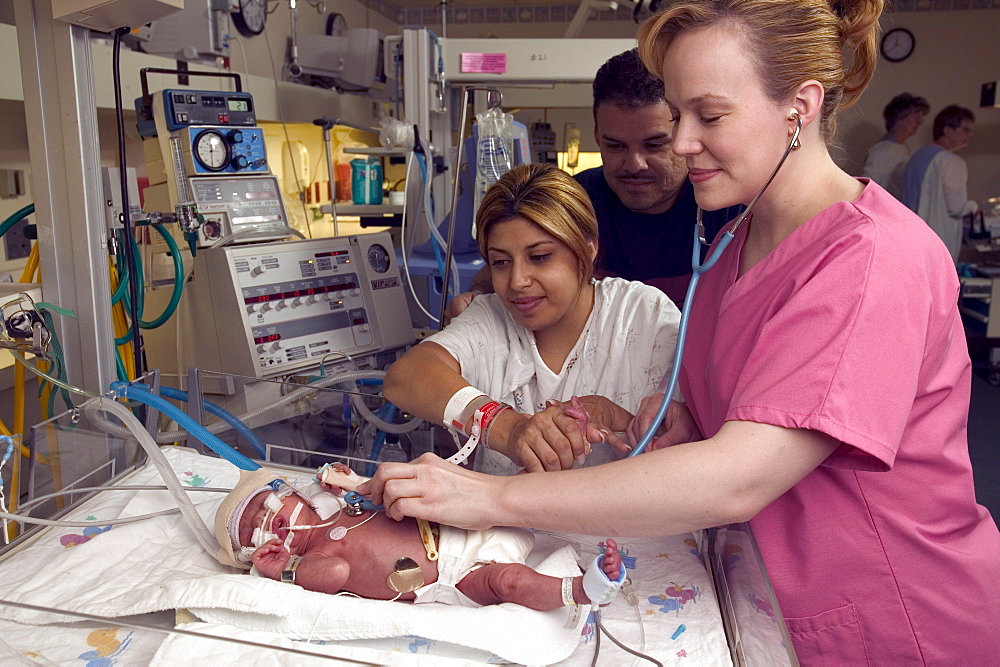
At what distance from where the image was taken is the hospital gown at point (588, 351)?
148 centimetres

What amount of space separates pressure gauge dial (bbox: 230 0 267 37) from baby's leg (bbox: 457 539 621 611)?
9.97 ft

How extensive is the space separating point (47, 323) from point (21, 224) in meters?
1.28

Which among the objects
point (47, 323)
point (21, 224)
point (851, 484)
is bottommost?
point (851, 484)

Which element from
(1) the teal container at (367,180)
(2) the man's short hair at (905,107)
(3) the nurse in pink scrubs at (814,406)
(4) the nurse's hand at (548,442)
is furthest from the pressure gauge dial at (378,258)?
(2) the man's short hair at (905,107)

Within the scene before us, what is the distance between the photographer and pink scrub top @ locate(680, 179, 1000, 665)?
83 centimetres

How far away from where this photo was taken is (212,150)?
2160mm

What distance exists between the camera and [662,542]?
3.78ft

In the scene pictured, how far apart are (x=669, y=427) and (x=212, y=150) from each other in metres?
1.56

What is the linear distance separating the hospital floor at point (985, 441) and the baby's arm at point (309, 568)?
7.85 feet

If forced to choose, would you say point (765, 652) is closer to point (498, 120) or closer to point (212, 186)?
point (212, 186)

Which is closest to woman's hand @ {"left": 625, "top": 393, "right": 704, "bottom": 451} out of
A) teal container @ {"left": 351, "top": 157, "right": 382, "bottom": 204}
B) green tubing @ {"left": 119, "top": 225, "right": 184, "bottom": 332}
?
green tubing @ {"left": 119, "top": 225, "right": 184, "bottom": 332}

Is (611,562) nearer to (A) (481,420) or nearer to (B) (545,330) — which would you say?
(A) (481,420)

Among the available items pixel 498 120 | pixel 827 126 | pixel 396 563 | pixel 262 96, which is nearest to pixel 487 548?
pixel 396 563

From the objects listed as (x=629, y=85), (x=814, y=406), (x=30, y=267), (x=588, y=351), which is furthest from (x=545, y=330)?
(x=30, y=267)
